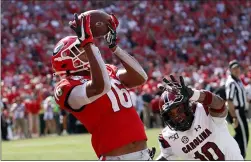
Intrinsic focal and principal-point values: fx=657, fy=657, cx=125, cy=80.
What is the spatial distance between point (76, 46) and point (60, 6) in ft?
67.2

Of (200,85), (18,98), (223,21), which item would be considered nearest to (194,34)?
(223,21)

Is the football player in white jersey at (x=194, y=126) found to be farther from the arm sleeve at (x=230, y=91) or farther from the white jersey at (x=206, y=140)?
the arm sleeve at (x=230, y=91)

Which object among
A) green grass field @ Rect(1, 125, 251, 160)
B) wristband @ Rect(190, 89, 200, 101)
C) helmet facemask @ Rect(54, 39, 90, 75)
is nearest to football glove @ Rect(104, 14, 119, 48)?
helmet facemask @ Rect(54, 39, 90, 75)

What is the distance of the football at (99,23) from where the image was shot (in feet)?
12.8

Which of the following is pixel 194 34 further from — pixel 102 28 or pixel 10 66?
pixel 102 28

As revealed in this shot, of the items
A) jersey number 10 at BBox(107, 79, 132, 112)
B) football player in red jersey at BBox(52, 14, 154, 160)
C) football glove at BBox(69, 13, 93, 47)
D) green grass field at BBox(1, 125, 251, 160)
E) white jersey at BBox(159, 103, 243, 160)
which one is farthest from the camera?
green grass field at BBox(1, 125, 251, 160)

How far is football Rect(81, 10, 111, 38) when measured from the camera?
389 centimetres

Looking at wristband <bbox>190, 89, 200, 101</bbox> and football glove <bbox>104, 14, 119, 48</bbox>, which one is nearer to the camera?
football glove <bbox>104, 14, 119, 48</bbox>

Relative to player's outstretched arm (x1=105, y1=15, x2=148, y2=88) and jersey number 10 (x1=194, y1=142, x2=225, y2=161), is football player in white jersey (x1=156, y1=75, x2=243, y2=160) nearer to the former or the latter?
jersey number 10 (x1=194, y1=142, x2=225, y2=161)

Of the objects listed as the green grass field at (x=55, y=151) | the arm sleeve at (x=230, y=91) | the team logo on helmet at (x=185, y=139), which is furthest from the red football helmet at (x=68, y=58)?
the green grass field at (x=55, y=151)

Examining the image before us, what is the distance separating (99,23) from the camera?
12.8 ft

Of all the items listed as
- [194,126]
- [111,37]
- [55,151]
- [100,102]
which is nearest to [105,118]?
[100,102]

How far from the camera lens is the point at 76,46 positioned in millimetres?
3967

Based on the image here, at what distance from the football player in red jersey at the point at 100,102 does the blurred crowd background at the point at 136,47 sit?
40.0 feet
